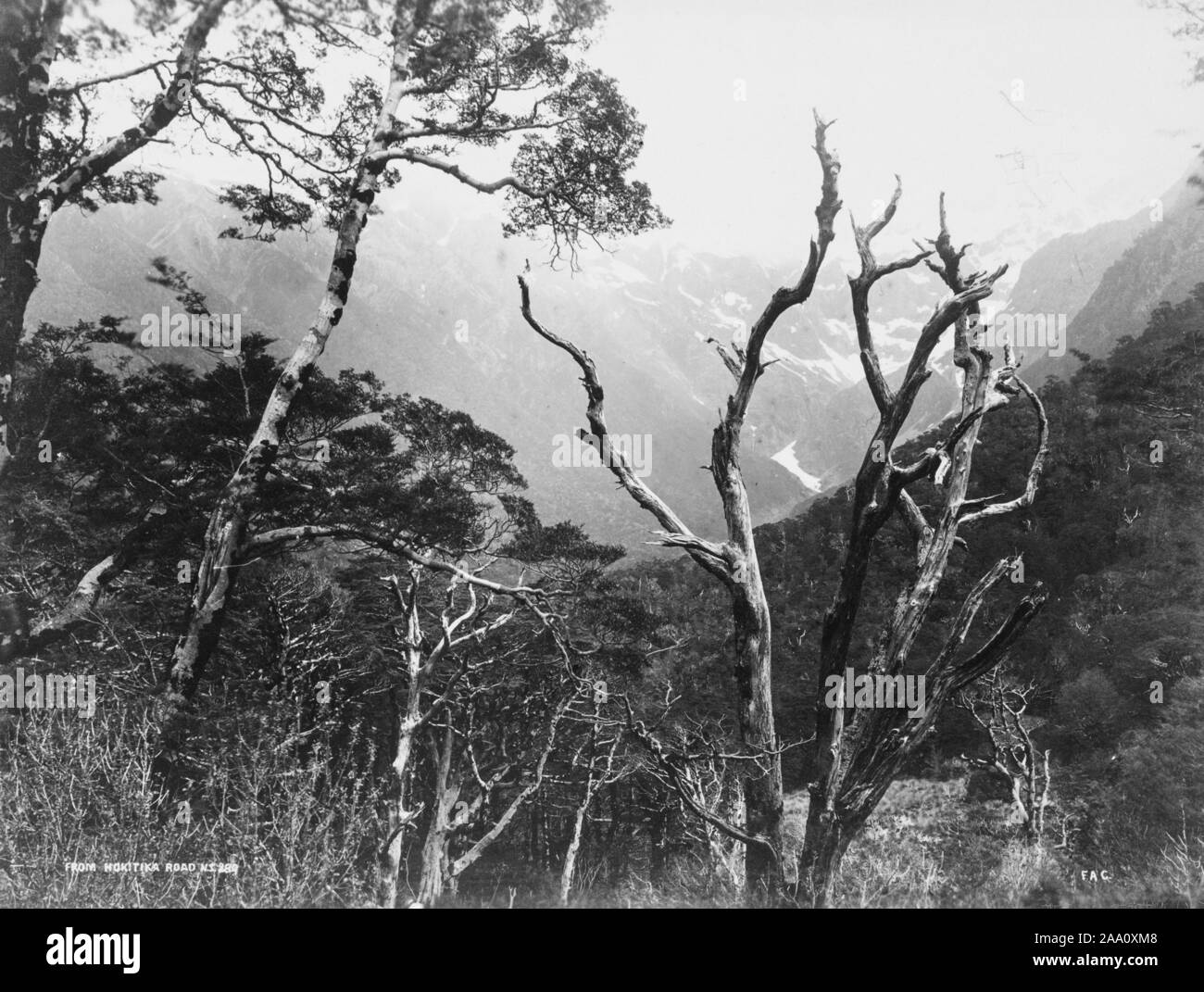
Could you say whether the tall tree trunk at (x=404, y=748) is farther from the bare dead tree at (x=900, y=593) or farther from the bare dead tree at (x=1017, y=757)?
the bare dead tree at (x=1017, y=757)

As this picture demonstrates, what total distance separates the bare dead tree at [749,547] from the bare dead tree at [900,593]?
0.83ft

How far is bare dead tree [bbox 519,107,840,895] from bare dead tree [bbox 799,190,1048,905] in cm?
25

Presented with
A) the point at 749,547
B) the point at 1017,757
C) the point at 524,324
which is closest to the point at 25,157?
the point at 524,324

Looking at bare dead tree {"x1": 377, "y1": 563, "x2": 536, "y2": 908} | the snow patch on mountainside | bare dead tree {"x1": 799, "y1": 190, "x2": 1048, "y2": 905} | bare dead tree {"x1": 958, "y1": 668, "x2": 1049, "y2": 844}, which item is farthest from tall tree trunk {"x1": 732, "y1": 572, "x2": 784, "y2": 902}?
the snow patch on mountainside

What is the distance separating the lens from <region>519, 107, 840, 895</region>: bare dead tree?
3947 millimetres

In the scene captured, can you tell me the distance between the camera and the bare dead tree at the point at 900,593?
3766 millimetres

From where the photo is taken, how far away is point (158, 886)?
418cm

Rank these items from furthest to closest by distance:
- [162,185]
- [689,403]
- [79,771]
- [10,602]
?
[689,403], [162,185], [10,602], [79,771]

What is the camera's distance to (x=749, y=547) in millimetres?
4156
